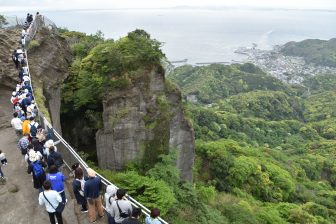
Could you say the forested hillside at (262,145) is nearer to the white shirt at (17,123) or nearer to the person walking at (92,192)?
the person walking at (92,192)

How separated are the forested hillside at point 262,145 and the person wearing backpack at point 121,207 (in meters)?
11.9

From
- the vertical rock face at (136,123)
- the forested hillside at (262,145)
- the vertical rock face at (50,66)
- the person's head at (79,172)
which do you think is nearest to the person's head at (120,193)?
the person's head at (79,172)

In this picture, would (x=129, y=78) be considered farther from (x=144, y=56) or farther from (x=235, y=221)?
(x=235, y=221)

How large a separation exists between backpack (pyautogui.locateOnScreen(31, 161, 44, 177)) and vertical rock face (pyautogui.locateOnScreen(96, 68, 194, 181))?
8041 millimetres

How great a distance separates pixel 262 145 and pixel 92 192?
77.8m

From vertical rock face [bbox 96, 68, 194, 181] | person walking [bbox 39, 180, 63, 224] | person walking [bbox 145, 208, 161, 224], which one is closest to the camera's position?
person walking [bbox 145, 208, 161, 224]

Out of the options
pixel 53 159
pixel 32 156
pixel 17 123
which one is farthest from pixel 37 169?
pixel 17 123

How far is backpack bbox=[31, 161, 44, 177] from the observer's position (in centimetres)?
947

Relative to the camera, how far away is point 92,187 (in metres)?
8.52

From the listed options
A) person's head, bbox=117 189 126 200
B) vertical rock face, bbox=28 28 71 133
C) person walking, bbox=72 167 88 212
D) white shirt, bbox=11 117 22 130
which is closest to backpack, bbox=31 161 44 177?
person walking, bbox=72 167 88 212

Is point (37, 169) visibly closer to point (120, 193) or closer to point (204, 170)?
point (120, 193)

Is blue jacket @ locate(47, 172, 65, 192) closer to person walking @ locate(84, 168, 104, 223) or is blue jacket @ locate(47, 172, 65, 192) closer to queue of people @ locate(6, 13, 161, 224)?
queue of people @ locate(6, 13, 161, 224)

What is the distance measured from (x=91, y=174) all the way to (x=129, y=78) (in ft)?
32.5

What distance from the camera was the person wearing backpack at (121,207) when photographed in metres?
7.66
